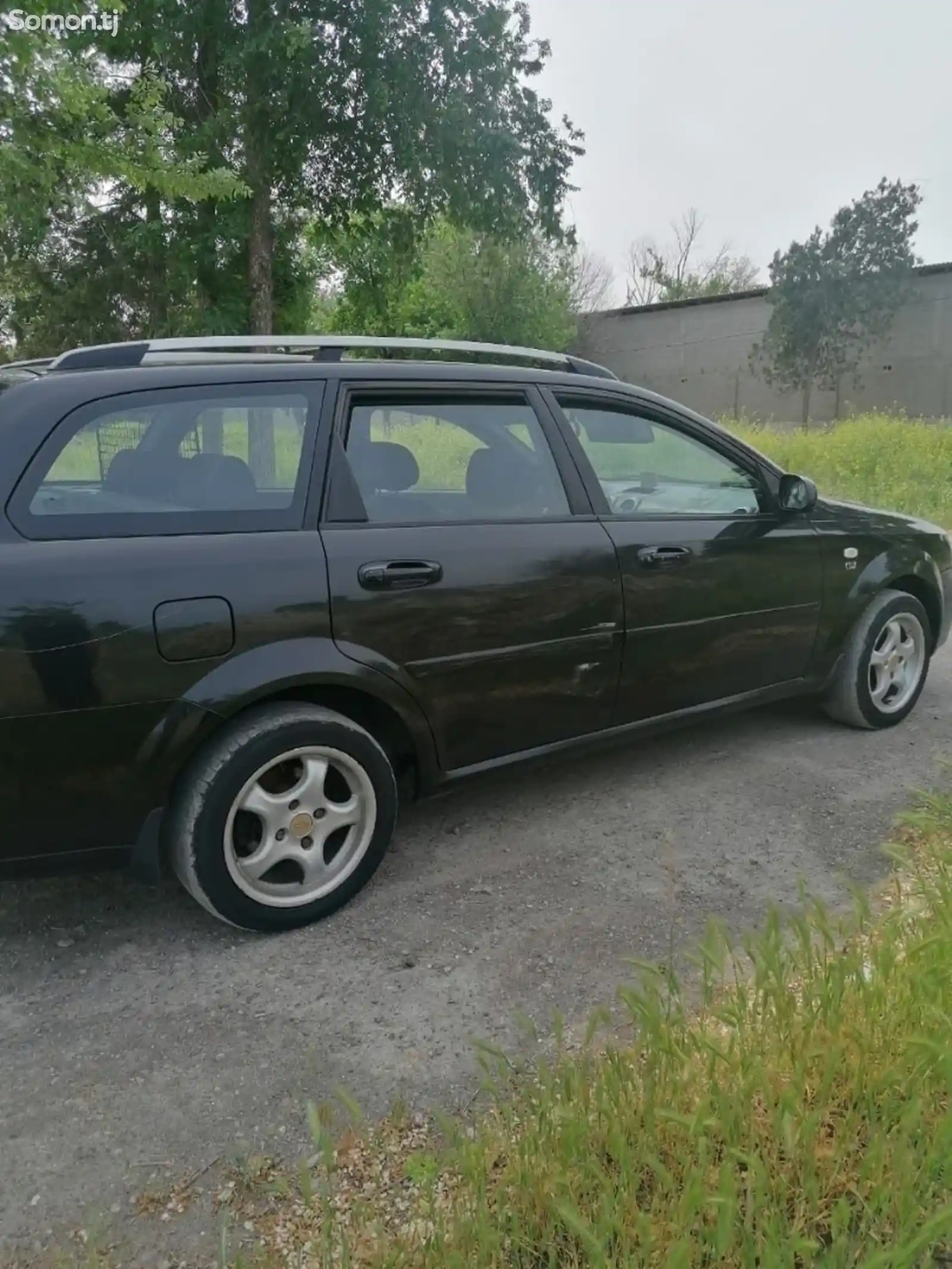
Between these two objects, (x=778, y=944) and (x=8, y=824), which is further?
(x=8, y=824)

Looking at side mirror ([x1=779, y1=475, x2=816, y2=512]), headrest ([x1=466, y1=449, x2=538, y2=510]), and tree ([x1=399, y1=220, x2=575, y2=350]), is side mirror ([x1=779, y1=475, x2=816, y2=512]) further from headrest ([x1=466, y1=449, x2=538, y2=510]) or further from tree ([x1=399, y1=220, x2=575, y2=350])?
tree ([x1=399, y1=220, x2=575, y2=350])

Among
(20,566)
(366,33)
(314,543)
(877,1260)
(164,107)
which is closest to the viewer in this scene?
(877,1260)

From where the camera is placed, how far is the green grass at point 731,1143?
1580 millimetres

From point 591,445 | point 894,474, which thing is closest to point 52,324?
point 894,474

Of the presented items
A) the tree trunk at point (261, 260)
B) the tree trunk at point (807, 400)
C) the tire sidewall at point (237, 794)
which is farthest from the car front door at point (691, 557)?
the tree trunk at point (807, 400)

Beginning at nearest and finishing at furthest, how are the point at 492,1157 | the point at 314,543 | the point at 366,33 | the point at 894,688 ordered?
the point at 492,1157 < the point at 314,543 < the point at 894,688 < the point at 366,33

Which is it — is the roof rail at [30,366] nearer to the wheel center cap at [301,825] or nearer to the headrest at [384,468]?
the headrest at [384,468]

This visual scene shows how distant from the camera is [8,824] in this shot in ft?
8.07

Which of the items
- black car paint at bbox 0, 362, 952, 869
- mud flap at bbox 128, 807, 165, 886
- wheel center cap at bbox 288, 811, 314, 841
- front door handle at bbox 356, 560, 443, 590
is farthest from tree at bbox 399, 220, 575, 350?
mud flap at bbox 128, 807, 165, 886

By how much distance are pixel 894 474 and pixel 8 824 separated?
43.9 feet

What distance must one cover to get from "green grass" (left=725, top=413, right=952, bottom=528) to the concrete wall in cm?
1374

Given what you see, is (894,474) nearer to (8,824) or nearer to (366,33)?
(366,33)

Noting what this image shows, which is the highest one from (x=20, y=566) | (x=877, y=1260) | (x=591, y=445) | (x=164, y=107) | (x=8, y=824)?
(x=164, y=107)

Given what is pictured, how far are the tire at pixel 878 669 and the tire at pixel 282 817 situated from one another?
8.08 feet
